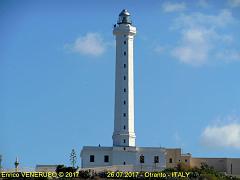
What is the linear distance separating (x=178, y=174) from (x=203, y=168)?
6.45 m

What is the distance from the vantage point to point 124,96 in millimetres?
71812

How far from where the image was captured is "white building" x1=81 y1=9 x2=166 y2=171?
Answer: 71.6 metres

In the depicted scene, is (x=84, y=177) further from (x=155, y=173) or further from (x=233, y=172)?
(x=233, y=172)

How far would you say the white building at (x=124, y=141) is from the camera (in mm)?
71562

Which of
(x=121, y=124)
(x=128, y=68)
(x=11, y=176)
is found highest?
(x=128, y=68)

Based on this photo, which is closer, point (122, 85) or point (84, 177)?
point (84, 177)

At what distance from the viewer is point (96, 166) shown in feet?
233

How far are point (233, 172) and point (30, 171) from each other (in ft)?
60.5

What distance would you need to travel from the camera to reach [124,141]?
7194 cm

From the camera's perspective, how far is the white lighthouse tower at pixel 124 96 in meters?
71.8

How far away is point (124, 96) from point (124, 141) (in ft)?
12.5

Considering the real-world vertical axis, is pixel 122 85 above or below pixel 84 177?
above

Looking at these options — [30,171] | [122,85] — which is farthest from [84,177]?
[122,85]

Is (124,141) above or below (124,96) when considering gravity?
below
